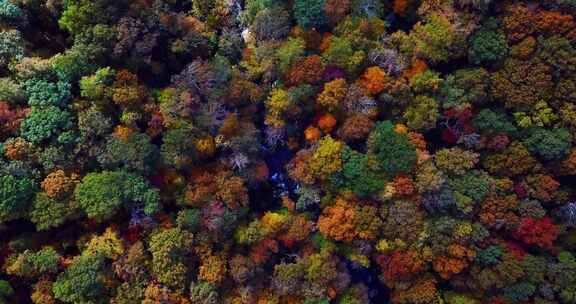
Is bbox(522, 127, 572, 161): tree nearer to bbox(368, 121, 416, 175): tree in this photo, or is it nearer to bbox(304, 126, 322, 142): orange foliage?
bbox(368, 121, 416, 175): tree

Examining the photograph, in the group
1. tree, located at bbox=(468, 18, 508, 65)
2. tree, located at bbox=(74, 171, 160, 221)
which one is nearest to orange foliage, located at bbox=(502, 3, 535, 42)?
tree, located at bbox=(468, 18, 508, 65)

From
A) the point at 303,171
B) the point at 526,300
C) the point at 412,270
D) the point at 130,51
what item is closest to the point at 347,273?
the point at 412,270

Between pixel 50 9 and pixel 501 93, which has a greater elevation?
pixel 50 9

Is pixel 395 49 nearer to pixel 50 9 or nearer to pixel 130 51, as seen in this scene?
pixel 130 51

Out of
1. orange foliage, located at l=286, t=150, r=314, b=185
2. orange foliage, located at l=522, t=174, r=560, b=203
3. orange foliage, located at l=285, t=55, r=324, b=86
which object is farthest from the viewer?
orange foliage, located at l=286, t=150, r=314, b=185

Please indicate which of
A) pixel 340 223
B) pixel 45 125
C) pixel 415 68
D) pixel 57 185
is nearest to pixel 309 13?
pixel 415 68
